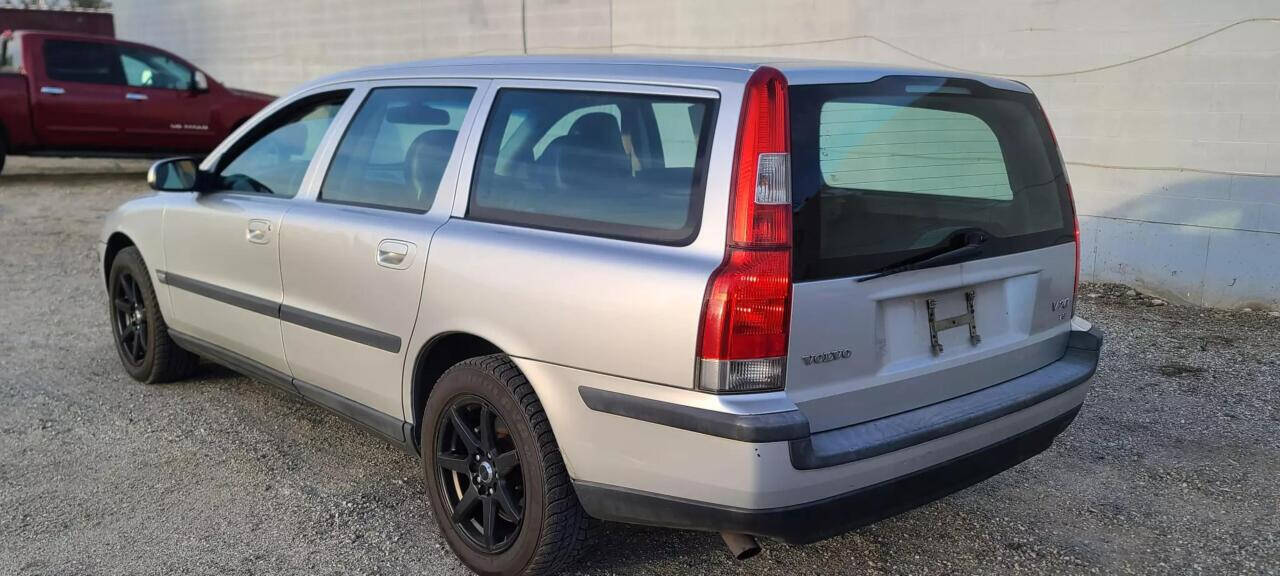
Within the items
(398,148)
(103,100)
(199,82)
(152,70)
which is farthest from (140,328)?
(152,70)

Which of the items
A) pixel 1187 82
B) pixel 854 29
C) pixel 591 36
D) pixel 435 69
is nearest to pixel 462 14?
pixel 591 36

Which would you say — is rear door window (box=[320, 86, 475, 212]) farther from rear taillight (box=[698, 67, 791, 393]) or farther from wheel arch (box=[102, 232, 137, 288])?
wheel arch (box=[102, 232, 137, 288])

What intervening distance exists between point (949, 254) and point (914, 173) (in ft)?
0.86

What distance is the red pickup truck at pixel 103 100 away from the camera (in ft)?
41.1

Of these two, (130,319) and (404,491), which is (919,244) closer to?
(404,491)

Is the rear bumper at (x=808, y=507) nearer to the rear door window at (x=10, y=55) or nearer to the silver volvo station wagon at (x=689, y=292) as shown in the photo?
the silver volvo station wagon at (x=689, y=292)

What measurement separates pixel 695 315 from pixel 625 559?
114 cm

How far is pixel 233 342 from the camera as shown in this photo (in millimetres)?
4465

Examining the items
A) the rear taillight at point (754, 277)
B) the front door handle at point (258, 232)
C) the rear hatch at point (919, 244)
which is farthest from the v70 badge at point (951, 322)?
the front door handle at point (258, 232)

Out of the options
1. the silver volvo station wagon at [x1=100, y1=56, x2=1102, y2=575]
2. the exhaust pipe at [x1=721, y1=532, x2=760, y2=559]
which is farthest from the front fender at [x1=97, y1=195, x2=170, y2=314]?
the exhaust pipe at [x1=721, y1=532, x2=760, y2=559]

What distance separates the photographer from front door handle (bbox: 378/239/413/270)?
3.41 metres

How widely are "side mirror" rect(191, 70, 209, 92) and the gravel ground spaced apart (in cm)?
816

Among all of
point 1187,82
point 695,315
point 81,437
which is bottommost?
point 81,437

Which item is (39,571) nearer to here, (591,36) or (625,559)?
(625,559)
